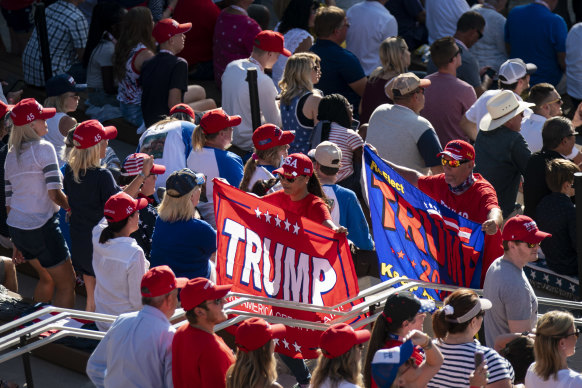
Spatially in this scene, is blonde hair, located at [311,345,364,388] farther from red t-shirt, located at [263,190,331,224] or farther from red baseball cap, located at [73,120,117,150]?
red baseball cap, located at [73,120,117,150]

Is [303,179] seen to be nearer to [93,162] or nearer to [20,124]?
[93,162]

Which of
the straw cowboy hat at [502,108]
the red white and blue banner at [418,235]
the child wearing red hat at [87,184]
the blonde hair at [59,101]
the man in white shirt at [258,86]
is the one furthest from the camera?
the man in white shirt at [258,86]

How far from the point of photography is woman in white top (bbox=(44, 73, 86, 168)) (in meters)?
9.12

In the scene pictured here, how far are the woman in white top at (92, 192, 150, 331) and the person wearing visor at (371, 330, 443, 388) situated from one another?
81.0 inches

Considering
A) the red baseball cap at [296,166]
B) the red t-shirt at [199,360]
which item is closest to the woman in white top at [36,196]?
the red baseball cap at [296,166]

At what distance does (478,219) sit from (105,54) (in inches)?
212

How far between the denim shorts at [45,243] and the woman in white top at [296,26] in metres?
3.94

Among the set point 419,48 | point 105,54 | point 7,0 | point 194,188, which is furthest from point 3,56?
point 194,188

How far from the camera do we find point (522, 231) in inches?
256

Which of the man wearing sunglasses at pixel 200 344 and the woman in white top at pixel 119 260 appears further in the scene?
the woman in white top at pixel 119 260

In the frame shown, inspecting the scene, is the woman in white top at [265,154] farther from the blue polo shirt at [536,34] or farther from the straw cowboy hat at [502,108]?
the blue polo shirt at [536,34]

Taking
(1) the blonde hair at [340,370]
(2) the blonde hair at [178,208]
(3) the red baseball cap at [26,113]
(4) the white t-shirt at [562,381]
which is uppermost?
(3) the red baseball cap at [26,113]

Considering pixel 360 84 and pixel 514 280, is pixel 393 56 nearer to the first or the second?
pixel 360 84

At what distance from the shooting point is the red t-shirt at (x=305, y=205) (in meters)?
7.13
